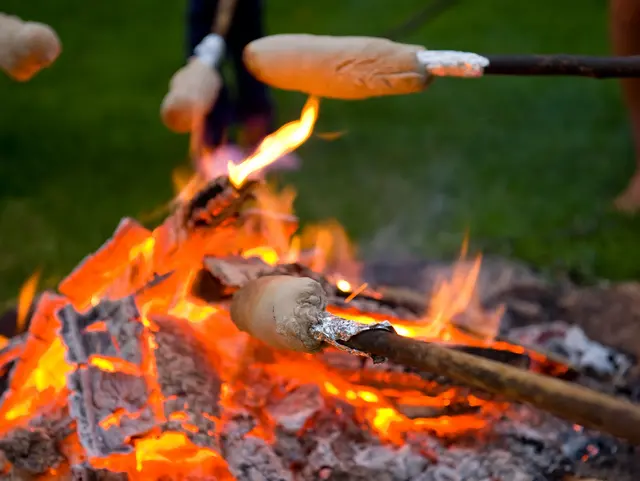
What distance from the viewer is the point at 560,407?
2.61 feet

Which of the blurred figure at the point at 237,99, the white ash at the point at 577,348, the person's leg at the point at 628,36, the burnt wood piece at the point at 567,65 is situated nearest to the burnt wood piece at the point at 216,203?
the burnt wood piece at the point at 567,65

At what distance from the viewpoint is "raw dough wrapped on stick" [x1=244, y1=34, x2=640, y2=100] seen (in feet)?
3.89

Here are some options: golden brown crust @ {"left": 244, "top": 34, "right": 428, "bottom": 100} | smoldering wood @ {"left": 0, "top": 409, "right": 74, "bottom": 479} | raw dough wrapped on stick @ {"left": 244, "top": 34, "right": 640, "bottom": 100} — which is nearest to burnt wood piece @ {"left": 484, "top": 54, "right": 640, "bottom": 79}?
raw dough wrapped on stick @ {"left": 244, "top": 34, "right": 640, "bottom": 100}

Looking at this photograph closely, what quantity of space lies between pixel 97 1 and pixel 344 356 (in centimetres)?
395

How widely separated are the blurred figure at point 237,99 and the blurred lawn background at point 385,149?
27cm

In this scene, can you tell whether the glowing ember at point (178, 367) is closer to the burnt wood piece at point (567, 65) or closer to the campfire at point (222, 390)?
the campfire at point (222, 390)

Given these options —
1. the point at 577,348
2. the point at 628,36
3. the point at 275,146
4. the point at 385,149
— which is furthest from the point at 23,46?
the point at 385,149

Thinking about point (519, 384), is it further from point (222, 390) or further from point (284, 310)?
point (222, 390)

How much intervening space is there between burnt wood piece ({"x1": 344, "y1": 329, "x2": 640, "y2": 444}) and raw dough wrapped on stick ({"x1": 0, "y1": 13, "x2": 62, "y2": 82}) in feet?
2.35

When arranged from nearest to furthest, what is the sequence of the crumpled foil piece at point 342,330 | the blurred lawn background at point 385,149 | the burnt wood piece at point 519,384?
1. the burnt wood piece at point 519,384
2. the crumpled foil piece at point 342,330
3. the blurred lawn background at point 385,149

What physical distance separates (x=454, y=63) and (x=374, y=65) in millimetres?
129

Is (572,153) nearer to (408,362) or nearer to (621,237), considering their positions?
(621,237)

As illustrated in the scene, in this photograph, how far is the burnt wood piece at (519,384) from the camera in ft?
2.51

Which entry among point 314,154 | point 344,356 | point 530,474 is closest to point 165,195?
point 314,154
